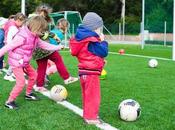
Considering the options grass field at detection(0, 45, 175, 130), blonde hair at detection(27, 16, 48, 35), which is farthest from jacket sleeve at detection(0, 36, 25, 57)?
grass field at detection(0, 45, 175, 130)

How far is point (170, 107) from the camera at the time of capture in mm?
7957

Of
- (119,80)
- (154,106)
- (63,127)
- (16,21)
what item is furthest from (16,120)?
(119,80)

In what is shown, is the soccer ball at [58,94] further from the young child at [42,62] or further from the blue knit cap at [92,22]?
the blue knit cap at [92,22]

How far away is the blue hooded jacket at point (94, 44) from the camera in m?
6.82

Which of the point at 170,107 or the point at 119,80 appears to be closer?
the point at 170,107

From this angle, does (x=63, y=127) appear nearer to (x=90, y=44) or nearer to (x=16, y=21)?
(x=90, y=44)

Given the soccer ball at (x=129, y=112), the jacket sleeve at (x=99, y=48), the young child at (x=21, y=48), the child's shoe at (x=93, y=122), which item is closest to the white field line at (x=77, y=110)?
the child's shoe at (x=93, y=122)

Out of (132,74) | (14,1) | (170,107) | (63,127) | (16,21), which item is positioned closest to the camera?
(63,127)

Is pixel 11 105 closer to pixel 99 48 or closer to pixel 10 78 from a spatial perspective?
pixel 99 48

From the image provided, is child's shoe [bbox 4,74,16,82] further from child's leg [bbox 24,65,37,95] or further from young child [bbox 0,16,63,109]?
young child [bbox 0,16,63,109]

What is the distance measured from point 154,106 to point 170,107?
0.85 ft

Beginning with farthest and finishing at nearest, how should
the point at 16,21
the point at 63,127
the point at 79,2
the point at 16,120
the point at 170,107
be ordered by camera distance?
the point at 79,2 → the point at 16,21 → the point at 170,107 → the point at 16,120 → the point at 63,127

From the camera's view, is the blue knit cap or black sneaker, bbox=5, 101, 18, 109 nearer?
the blue knit cap

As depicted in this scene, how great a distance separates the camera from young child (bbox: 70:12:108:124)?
22.4 ft
